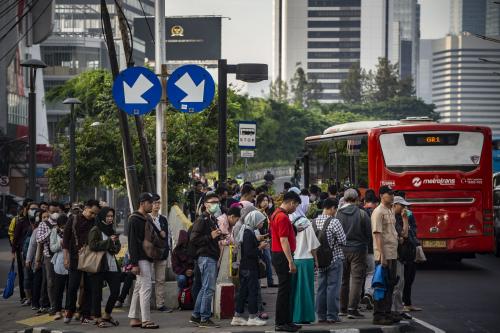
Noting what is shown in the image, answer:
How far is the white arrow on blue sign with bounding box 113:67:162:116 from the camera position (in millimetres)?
15992

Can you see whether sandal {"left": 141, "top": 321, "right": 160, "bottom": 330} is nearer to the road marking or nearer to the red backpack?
the red backpack

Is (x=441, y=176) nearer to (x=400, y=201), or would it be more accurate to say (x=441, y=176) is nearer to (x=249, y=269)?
(x=400, y=201)

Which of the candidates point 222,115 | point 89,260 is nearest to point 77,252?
point 89,260

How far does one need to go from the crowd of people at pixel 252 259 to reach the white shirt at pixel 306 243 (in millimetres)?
13

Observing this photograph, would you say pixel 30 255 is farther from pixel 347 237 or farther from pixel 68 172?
pixel 68 172

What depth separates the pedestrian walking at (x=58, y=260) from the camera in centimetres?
1648

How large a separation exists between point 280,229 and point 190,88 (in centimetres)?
347

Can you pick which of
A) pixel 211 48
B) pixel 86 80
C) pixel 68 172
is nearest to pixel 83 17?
pixel 211 48

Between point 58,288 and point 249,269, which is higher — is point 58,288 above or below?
below

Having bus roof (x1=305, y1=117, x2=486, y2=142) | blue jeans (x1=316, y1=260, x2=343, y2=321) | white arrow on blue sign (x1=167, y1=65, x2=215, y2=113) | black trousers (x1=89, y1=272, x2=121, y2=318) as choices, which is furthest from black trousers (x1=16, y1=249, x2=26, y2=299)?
bus roof (x1=305, y1=117, x2=486, y2=142)

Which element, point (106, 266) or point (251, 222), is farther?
point (106, 266)

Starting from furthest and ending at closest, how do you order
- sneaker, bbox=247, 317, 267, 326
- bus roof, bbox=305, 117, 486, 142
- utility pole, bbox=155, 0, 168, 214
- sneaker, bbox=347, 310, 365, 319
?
bus roof, bbox=305, 117, 486, 142
utility pole, bbox=155, 0, 168, 214
sneaker, bbox=347, 310, 365, 319
sneaker, bbox=247, 317, 267, 326

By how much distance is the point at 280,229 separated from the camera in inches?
549

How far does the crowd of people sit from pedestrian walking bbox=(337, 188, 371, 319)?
→ 14 millimetres
